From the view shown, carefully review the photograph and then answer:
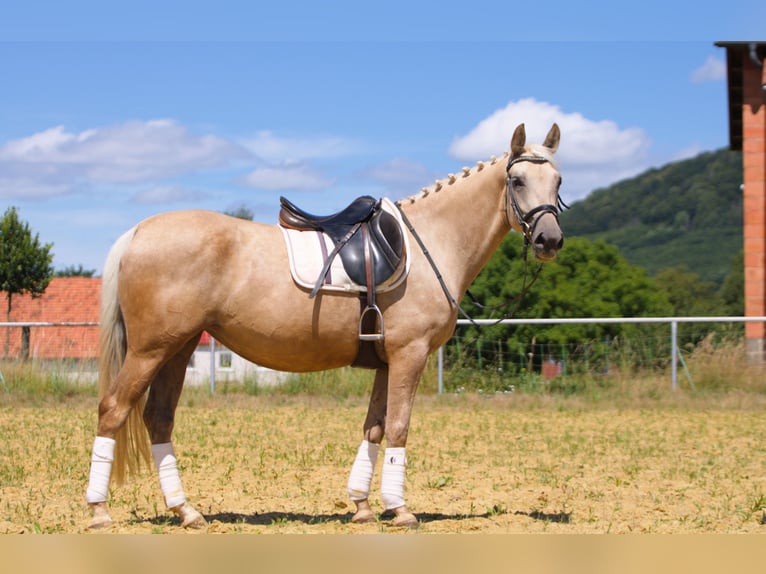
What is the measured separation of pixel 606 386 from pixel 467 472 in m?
7.54

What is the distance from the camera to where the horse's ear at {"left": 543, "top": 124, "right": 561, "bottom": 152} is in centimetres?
574

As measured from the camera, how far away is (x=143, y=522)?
5.56 meters

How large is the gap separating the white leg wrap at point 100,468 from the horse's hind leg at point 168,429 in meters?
0.31

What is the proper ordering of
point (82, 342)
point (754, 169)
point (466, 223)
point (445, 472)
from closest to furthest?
point (466, 223)
point (445, 472)
point (82, 342)
point (754, 169)

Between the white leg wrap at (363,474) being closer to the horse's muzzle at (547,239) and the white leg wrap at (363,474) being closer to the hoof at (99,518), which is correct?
the hoof at (99,518)

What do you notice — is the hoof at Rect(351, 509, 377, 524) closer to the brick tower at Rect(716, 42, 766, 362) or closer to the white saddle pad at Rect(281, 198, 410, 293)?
the white saddle pad at Rect(281, 198, 410, 293)

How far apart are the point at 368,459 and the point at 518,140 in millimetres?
2333

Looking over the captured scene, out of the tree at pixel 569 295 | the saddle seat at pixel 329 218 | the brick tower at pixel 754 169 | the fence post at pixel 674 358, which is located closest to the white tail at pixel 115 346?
the saddle seat at pixel 329 218

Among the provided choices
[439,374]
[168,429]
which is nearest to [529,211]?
[168,429]

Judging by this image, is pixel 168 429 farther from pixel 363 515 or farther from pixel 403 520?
pixel 403 520

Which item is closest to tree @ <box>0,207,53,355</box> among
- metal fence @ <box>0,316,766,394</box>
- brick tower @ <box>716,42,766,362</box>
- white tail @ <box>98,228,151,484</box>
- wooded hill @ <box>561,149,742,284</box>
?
metal fence @ <box>0,316,766,394</box>

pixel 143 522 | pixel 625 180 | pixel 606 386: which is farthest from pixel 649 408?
pixel 625 180

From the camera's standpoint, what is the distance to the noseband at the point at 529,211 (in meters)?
5.43

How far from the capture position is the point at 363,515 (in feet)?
18.5
